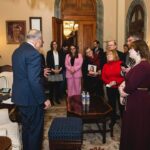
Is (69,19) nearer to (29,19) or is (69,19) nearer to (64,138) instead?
(29,19)

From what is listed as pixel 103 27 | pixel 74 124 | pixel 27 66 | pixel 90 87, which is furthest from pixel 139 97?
pixel 103 27

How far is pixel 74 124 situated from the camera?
375 cm

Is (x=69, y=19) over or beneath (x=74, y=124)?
over

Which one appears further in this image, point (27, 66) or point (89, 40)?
point (89, 40)

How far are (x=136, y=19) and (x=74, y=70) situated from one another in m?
2.06

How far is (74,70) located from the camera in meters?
6.91

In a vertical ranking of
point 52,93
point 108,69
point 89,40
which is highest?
point 89,40

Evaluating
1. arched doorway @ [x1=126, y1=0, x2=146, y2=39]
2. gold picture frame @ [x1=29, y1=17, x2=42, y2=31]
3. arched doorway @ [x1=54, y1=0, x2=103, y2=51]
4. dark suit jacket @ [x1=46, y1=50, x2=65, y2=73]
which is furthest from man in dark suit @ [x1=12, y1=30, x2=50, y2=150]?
arched doorway @ [x1=54, y1=0, x2=103, y2=51]

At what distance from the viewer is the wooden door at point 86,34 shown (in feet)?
30.3

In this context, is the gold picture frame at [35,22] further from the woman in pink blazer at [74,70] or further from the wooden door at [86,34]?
the woman in pink blazer at [74,70]

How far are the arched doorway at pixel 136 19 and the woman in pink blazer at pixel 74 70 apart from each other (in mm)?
1564

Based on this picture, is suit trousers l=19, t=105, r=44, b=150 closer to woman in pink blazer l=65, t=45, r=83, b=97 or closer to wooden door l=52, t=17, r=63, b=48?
woman in pink blazer l=65, t=45, r=83, b=97

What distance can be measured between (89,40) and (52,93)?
2.63 m

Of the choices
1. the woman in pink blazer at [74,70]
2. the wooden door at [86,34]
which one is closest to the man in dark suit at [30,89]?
the woman in pink blazer at [74,70]
